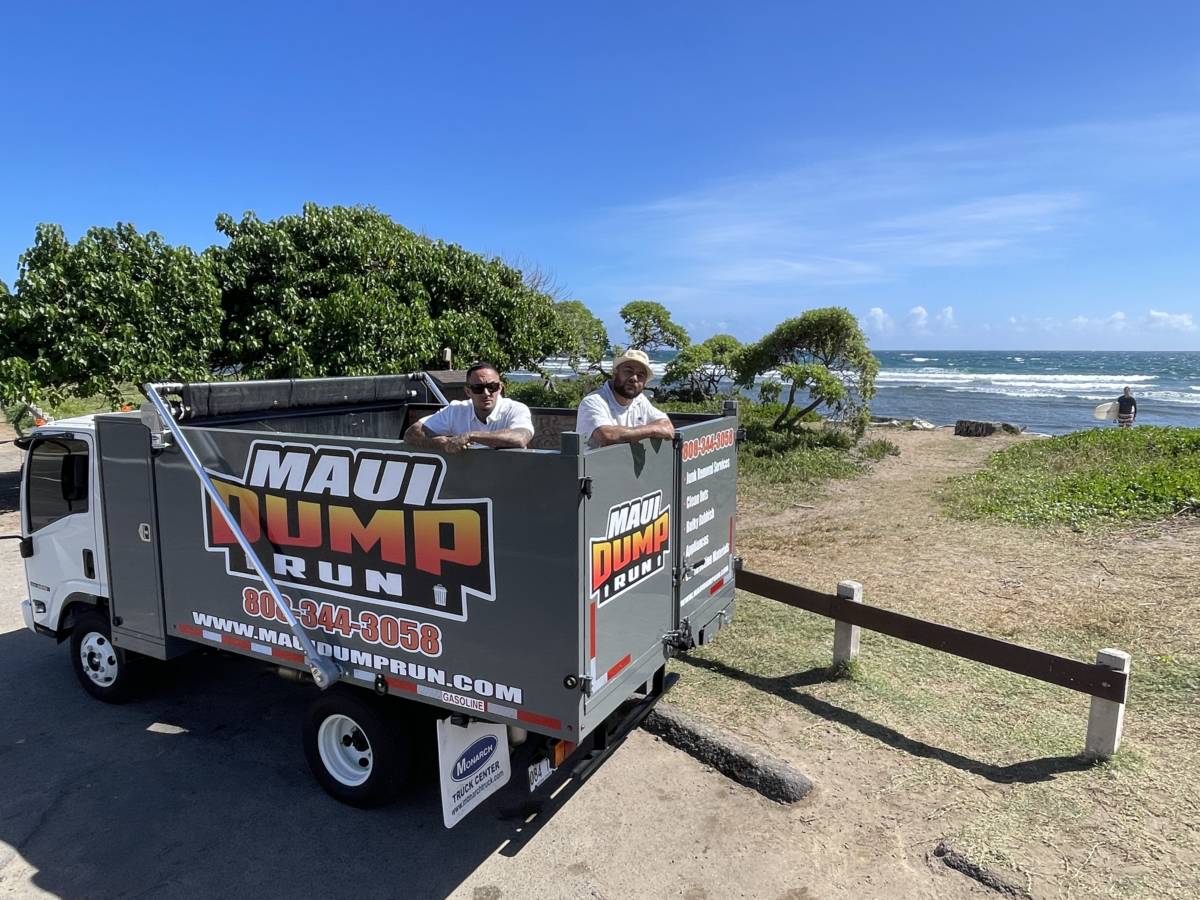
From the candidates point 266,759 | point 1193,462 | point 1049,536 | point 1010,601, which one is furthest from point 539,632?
point 1193,462

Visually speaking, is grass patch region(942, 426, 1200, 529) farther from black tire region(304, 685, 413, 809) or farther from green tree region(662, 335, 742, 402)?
black tire region(304, 685, 413, 809)

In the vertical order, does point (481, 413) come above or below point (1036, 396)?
above

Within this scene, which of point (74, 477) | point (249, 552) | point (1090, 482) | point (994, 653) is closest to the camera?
point (249, 552)

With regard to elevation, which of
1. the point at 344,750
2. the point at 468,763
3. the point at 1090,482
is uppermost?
the point at 1090,482

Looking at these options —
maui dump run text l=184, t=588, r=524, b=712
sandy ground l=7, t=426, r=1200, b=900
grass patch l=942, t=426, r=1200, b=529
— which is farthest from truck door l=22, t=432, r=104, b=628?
grass patch l=942, t=426, r=1200, b=529

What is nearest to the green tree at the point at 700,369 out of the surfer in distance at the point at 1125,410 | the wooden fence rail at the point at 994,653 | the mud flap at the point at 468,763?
the surfer in distance at the point at 1125,410

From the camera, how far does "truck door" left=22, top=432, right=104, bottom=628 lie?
5410mm

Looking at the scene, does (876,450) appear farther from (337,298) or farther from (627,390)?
(627,390)

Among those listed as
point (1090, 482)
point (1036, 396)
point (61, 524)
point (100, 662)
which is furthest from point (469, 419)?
point (1036, 396)

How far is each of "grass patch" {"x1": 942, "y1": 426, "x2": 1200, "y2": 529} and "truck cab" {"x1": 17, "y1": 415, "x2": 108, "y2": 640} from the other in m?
11.1

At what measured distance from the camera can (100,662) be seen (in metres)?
5.90

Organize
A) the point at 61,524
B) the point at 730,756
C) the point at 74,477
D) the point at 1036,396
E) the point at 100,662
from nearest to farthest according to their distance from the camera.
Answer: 1. the point at 730,756
2. the point at 74,477
3. the point at 61,524
4. the point at 100,662
5. the point at 1036,396

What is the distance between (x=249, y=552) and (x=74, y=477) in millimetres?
2208

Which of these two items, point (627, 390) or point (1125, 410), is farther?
point (1125, 410)
